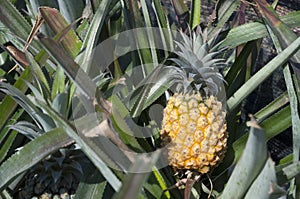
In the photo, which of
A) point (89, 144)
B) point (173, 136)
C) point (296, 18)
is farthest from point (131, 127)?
point (296, 18)

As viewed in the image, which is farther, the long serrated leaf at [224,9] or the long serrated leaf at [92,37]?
the long serrated leaf at [224,9]

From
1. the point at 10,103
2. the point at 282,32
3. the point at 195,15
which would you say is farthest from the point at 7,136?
the point at 282,32

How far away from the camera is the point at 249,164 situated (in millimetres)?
616

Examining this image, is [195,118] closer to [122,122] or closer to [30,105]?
[122,122]

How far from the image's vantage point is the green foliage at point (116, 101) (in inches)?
27.3

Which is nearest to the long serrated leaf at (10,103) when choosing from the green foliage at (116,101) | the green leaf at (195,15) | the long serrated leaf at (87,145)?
the green foliage at (116,101)

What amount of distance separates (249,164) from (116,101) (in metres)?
0.30

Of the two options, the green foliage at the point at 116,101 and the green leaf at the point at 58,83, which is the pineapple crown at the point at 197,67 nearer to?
the green foliage at the point at 116,101

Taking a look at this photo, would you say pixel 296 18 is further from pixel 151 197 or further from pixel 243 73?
pixel 151 197

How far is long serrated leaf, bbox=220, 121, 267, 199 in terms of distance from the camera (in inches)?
22.1

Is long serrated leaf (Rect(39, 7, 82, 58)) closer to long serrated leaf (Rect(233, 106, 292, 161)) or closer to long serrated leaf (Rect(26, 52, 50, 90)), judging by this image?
long serrated leaf (Rect(26, 52, 50, 90))

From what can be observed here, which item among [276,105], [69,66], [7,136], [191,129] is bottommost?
[276,105]

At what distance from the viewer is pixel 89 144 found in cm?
68

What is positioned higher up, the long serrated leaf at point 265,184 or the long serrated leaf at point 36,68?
the long serrated leaf at point 36,68
